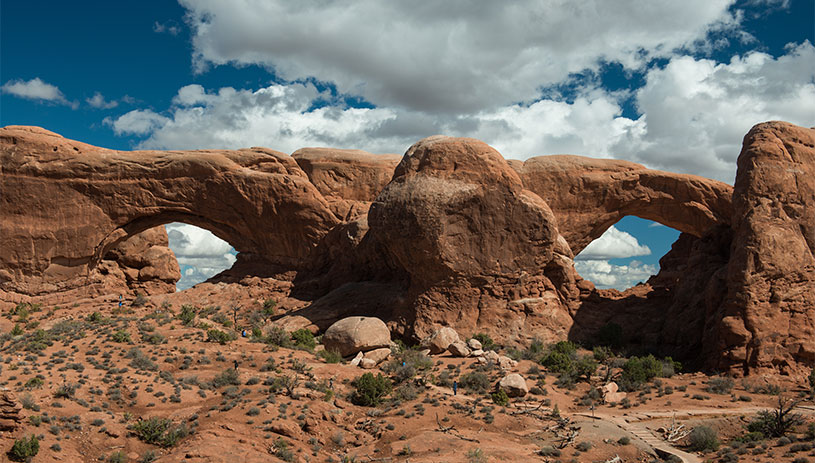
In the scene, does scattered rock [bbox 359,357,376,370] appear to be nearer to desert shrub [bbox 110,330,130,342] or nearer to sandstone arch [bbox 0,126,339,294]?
desert shrub [bbox 110,330,130,342]

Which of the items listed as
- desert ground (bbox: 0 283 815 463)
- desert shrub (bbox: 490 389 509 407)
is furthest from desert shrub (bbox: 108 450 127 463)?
desert shrub (bbox: 490 389 509 407)

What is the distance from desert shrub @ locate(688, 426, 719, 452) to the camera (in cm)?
1599

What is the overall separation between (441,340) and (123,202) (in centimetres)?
1732

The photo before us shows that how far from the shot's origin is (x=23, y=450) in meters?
14.0

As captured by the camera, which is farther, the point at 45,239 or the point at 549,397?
the point at 45,239

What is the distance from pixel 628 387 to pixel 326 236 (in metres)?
16.5

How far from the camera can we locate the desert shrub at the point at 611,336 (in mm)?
25266

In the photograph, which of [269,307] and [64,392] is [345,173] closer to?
[269,307]

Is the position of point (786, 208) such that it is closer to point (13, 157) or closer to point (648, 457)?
point (648, 457)

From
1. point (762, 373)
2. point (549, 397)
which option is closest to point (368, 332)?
point (549, 397)

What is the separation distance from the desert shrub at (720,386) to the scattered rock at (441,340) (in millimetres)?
9124

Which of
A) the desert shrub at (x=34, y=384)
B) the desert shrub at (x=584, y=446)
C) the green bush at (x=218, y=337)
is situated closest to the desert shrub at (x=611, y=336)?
the desert shrub at (x=584, y=446)

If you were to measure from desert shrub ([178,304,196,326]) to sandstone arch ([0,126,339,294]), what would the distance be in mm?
Result: 4848

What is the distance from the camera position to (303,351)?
24.2 m
